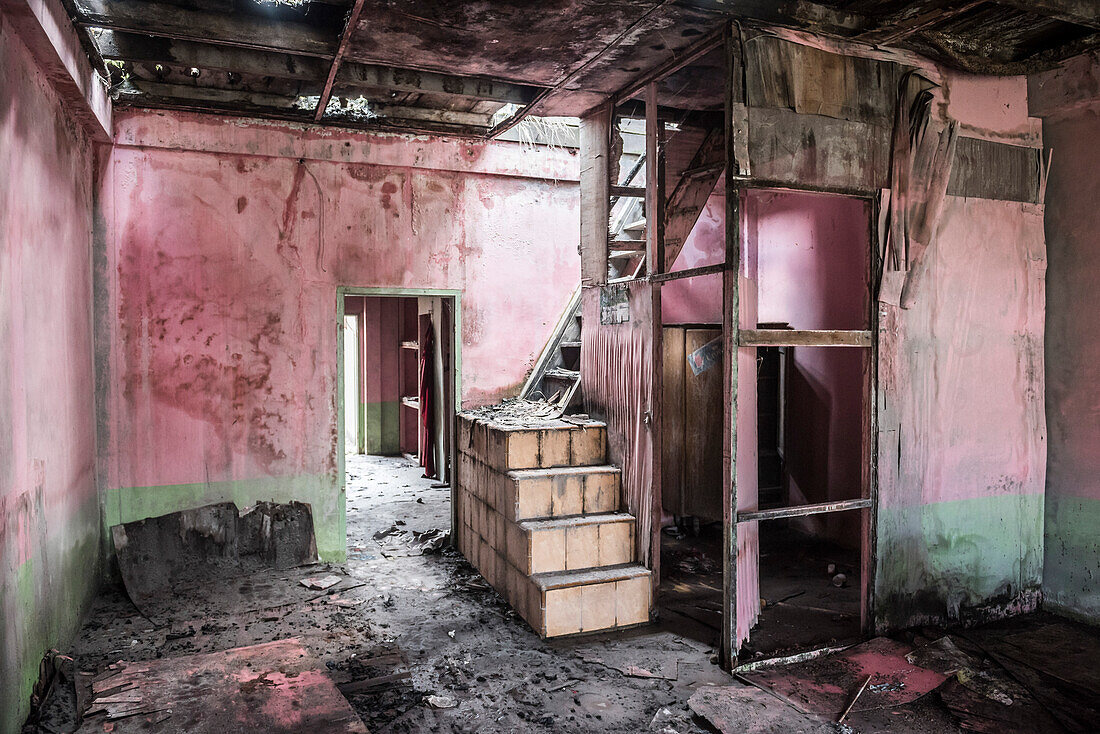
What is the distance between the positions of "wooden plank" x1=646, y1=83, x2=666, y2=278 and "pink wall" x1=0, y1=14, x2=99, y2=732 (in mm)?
3334

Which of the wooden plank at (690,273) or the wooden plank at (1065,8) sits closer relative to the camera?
the wooden plank at (1065,8)

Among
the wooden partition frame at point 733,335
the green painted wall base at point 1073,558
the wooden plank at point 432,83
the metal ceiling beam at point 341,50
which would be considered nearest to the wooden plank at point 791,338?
the wooden partition frame at point 733,335

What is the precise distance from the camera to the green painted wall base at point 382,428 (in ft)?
36.1

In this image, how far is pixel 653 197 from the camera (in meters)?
4.58

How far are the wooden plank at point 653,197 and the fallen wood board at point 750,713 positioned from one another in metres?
2.19

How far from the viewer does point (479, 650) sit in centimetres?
418

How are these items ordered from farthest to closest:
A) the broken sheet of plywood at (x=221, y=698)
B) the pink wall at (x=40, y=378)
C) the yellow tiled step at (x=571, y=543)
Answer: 1. the yellow tiled step at (x=571, y=543)
2. the pink wall at (x=40, y=378)
3. the broken sheet of plywood at (x=221, y=698)

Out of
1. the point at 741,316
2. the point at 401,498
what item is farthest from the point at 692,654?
the point at 401,498

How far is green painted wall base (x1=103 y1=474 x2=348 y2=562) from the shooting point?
5.33 meters

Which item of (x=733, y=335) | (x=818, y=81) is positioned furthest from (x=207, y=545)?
(x=818, y=81)

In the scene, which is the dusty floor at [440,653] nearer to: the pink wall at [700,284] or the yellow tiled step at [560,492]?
the yellow tiled step at [560,492]

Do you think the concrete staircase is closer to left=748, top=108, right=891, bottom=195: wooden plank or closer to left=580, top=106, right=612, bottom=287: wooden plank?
left=580, top=106, right=612, bottom=287: wooden plank

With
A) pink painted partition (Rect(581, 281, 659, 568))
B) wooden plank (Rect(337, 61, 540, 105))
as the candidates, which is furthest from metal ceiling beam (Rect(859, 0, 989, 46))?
wooden plank (Rect(337, 61, 540, 105))

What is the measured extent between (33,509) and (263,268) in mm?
2535
